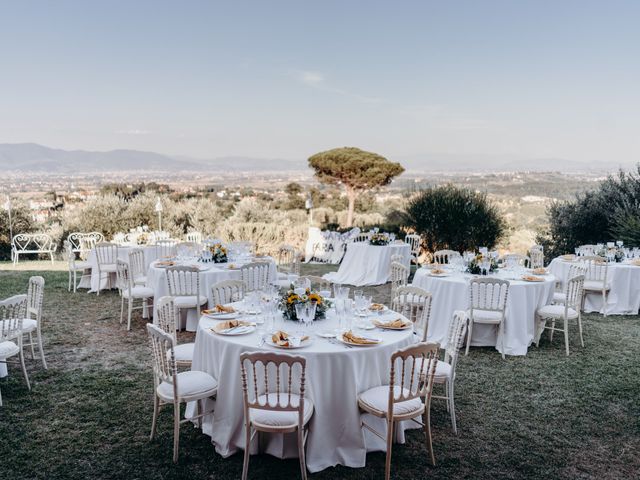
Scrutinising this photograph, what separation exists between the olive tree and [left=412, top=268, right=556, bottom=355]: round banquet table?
670 inches

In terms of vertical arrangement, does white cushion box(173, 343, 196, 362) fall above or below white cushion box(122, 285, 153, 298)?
above

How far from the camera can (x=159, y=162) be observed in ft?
130

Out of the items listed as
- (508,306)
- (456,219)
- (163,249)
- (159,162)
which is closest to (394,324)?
(508,306)

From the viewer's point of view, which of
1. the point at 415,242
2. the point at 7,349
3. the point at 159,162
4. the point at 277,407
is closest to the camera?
the point at 277,407

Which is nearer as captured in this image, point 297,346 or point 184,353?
point 297,346

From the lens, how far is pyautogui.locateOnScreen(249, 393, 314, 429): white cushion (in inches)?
116

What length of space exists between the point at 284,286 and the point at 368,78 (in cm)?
2051

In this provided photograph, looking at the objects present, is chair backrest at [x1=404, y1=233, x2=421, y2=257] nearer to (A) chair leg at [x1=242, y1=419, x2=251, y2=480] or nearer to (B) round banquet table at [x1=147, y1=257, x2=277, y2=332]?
(B) round banquet table at [x1=147, y1=257, x2=277, y2=332]

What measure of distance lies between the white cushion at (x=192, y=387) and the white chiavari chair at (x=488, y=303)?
354cm

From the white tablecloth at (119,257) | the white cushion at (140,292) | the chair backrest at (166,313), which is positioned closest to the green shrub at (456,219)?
the white tablecloth at (119,257)

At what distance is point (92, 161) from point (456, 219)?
101ft

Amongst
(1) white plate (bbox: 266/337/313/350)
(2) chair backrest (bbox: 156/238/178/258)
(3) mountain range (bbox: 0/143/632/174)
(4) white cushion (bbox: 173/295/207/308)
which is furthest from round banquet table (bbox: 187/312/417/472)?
(3) mountain range (bbox: 0/143/632/174)

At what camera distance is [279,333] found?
138 inches

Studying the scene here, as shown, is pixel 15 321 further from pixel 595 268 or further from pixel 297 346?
pixel 595 268
